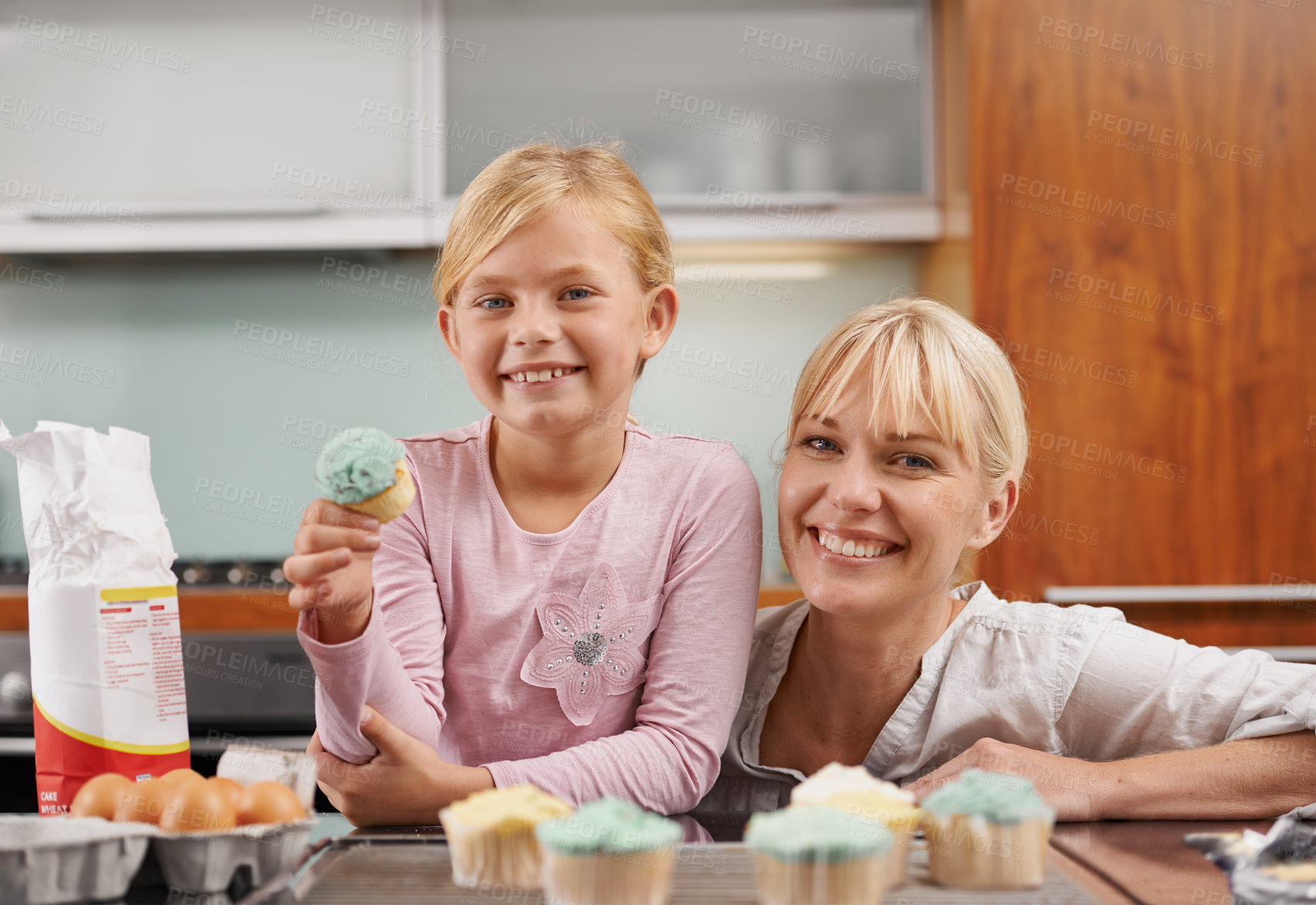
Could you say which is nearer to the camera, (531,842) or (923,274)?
(531,842)

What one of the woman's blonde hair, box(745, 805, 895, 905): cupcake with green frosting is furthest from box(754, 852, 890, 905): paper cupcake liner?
the woman's blonde hair

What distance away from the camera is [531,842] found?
24.6 inches

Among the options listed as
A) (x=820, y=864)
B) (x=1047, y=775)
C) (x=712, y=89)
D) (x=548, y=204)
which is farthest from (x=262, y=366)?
(x=820, y=864)

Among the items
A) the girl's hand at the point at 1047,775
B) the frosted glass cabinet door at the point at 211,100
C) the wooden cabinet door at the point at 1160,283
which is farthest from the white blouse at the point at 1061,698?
the frosted glass cabinet door at the point at 211,100

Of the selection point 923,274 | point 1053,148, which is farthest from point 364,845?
point 923,274

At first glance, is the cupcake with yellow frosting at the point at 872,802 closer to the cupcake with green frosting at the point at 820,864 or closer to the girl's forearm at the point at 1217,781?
the cupcake with green frosting at the point at 820,864

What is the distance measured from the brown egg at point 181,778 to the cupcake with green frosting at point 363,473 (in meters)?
0.18

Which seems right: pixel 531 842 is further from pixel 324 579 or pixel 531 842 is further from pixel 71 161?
pixel 71 161

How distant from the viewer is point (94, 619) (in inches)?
27.6

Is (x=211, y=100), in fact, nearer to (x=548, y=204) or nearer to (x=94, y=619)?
(x=548, y=204)

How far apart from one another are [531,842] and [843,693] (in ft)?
1.71

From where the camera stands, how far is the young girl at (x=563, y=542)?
91 cm

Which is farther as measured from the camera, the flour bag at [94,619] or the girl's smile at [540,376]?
the girl's smile at [540,376]

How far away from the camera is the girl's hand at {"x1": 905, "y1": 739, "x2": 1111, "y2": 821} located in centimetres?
85
